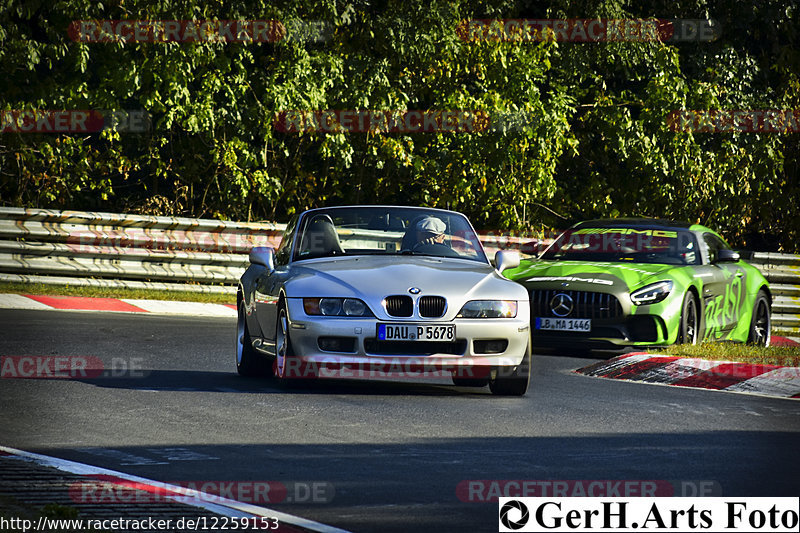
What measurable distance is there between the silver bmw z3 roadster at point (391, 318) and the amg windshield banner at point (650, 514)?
3753mm

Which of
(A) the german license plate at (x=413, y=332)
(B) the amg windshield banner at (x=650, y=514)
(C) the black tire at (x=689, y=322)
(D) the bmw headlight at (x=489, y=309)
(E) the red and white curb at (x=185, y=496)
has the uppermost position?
(D) the bmw headlight at (x=489, y=309)

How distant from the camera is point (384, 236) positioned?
10.9 m

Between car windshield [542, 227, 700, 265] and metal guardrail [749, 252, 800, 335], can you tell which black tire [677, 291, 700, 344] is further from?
metal guardrail [749, 252, 800, 335]

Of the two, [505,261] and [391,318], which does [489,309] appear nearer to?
[391,318]

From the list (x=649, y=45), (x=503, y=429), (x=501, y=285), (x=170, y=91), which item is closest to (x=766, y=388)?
(x=501, y=285)

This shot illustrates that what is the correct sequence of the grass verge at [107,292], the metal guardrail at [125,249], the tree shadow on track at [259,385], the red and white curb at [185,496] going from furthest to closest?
the metal guardrail at [125,249] → the grass verge at [107,292] → the tree shadow on track at [259,385] → the red and white curb at [185,496]

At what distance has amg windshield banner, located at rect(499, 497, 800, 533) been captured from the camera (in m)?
5.57

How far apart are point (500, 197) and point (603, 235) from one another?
8009mm

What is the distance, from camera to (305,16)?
21.6 m

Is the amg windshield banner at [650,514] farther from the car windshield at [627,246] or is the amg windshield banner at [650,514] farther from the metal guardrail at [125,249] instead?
the metal guardrail at [125,249]

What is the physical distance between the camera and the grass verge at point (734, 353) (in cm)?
1240

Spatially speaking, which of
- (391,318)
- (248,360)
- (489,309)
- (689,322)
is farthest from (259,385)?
(689,322)

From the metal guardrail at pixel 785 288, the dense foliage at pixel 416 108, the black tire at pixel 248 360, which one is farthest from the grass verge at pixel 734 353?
the dense foliage at pixel 416 108

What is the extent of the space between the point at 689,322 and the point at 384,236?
4.27 m
